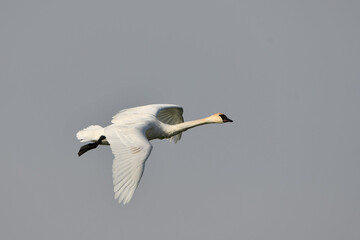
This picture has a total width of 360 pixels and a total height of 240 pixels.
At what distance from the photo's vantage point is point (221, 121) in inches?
885

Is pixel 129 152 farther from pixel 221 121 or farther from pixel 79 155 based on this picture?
pixel 221 121

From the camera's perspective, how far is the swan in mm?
16500

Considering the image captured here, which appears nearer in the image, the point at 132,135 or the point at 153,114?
the point at 132,135

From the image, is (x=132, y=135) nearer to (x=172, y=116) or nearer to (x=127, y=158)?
(x=127, y=158)

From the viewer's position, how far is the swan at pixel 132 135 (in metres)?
16.5

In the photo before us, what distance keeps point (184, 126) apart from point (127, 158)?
4826 millimetres

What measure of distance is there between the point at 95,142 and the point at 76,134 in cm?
89

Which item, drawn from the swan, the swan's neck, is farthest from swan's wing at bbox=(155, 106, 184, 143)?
the swan's neck

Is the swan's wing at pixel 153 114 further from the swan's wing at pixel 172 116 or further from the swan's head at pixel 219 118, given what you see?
the swan's head at pixel 219 118

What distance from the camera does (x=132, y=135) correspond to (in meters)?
18.5

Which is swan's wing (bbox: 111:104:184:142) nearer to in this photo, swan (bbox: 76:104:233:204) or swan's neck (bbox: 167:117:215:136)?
swan (bbox: 76:104:233:204)

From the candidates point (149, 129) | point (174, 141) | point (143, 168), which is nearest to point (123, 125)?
point (149, 129)

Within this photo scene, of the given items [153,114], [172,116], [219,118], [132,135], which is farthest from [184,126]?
[132,135]

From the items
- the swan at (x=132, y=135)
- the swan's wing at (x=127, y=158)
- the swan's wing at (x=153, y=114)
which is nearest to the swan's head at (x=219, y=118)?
the swan at (x=132, y=135)
